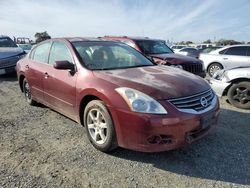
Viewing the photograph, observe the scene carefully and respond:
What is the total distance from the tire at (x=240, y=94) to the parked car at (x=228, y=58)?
4634mm

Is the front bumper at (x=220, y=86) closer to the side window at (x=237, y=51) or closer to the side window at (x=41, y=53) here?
the side window at (x=41, y=53)

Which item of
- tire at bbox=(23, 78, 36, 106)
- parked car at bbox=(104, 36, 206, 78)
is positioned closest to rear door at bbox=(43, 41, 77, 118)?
tire at bbox=(23, 78, 36, 106)

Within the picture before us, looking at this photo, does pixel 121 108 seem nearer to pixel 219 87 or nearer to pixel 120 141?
pixel 120 141

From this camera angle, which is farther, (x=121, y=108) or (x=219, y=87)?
(x=219, y=87)

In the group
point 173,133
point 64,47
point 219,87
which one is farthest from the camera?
point 219,87

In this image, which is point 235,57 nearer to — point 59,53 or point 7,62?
point 59,53

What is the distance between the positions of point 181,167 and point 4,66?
346 inches

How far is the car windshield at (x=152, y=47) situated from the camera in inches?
347

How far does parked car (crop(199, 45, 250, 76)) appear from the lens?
34.5 ft

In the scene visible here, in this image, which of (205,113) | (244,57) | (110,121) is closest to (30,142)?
(110,121)

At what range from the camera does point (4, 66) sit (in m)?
10.2

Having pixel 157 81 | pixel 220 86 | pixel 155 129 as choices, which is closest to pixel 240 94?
pixel 220 86

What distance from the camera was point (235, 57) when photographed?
Result: 10.9m

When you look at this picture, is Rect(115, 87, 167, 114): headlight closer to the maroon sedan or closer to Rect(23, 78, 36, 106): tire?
the maroon sedan
